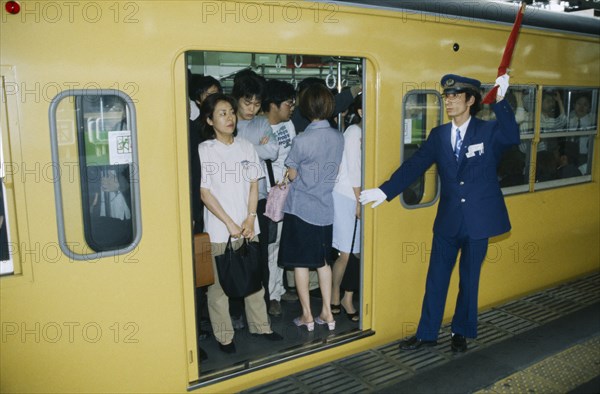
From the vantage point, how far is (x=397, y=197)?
390 centimetres

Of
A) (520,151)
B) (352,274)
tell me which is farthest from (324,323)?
(520,151)

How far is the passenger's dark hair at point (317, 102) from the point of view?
151 inches

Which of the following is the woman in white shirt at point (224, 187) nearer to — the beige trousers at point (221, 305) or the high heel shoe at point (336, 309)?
the beige trousers at point (221, 305)

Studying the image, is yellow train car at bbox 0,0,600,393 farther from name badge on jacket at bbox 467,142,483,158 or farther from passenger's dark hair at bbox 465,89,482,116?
name badge on jacket at bbox 467,142,483,158

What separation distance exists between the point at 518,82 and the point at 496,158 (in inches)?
41.7

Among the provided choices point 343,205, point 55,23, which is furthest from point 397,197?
point 55,23

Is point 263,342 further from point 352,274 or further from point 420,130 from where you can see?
point 420,130

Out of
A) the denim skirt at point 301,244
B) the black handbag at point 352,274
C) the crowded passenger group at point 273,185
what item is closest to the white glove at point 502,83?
the crowded passenger group at point 273,185

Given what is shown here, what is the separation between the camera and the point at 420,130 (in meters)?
4.02

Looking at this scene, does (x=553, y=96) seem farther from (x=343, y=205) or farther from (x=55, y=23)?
(x=55, y=23)

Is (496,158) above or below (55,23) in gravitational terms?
below

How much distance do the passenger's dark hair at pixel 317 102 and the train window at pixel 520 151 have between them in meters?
1.53

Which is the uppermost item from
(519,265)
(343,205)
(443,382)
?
(343,205)

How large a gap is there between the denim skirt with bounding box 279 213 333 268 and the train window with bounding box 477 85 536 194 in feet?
5.76
